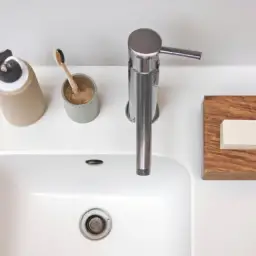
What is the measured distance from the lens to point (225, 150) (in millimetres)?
883

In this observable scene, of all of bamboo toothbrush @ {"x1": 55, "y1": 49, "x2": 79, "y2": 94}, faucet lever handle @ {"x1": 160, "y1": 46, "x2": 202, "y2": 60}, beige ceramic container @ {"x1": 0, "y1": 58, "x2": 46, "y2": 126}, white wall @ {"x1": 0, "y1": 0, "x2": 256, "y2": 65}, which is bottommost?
beige ceramic container @ {"x1": 0, "y1": 58, "x2": 46, "y2": 126}

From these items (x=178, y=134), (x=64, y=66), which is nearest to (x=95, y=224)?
(x=178, y=134)

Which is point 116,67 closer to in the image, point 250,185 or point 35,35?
point 35,35

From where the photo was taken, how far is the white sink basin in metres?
1.00

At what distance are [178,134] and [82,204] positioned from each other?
9.2 inches

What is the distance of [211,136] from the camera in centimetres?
90

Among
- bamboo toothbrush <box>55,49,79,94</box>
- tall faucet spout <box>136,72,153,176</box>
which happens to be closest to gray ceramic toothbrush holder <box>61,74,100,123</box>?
bamboo toothbrush <box>55,49,79,94</box>

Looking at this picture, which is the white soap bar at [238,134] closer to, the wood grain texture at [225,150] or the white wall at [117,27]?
the wood grain texture at [225,150]

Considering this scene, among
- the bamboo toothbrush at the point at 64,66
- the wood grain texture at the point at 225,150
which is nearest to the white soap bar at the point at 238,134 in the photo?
the wood grain texture at the point at 225,150

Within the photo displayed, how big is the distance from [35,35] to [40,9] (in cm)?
7

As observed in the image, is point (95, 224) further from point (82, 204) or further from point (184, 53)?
point (184, 53)

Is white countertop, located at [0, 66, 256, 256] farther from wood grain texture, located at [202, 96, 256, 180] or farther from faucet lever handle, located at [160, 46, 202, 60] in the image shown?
faucet lever handle, located at [160, 46, 202, 60]

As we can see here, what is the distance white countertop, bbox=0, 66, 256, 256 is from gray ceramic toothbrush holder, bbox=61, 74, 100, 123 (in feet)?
0.07

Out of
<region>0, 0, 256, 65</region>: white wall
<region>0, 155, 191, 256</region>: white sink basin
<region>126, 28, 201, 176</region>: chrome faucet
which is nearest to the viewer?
<region>126, 28, 201, 176</region>: chrome faucet
